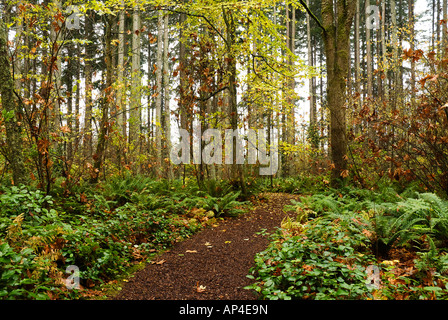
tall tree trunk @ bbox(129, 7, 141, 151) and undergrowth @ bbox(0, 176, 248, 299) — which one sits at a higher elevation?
tall tree trunk @ bbox(129, 7, 141, 151)

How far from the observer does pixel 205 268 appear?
373 cm

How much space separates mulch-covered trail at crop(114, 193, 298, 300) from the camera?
304cm

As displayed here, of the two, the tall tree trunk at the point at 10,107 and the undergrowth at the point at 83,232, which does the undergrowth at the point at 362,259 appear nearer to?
the undergrowth at the point at 83,232

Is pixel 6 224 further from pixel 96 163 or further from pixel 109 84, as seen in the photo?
pixel 109 84

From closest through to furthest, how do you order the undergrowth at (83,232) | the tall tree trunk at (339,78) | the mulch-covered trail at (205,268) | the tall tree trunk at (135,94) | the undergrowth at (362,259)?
the undergrowth at (83,232), the undergrowth at (362,259), the mulch-covered trail at (205,268), the tall tree trunk at (339,78), the tall tree trunk at (135,94)

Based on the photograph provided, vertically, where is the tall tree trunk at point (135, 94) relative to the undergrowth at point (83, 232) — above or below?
above

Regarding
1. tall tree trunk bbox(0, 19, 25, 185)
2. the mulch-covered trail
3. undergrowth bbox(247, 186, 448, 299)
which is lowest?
the mulch-covered trail

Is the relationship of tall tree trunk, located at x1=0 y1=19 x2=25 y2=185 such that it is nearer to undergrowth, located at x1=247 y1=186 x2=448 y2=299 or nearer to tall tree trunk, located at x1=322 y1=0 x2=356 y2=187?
undergrowth, located at x1=247 y1=186 x2=448 y2=299

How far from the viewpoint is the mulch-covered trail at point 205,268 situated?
3035mm

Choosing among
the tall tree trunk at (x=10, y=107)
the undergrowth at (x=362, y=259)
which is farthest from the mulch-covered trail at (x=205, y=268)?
the tall tree trunk at (x=10, y=107)

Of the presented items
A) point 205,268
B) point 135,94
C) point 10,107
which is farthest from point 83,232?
point 135,94

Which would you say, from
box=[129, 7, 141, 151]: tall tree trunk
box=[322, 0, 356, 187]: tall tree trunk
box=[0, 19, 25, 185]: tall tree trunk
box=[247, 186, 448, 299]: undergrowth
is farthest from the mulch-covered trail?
box=[129, 7, 141, 151]: tall tree trunk

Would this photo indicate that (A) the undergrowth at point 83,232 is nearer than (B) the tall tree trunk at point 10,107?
Yes

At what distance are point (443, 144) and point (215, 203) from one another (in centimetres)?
495
